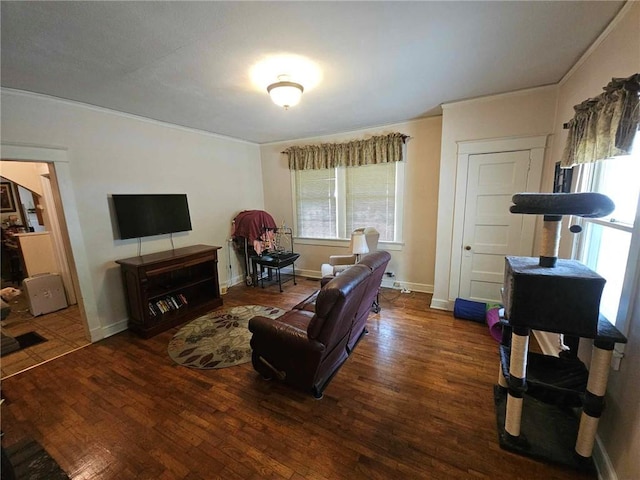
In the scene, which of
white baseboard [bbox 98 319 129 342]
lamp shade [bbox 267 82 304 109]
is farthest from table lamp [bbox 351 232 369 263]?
white baseboard [bbox 98 319 129 342]

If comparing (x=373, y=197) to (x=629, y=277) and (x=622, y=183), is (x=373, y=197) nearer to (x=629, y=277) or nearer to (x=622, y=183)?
(x=622, y=183)

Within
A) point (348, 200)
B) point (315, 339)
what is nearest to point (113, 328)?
point (315, 339)

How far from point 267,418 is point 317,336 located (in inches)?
28.9

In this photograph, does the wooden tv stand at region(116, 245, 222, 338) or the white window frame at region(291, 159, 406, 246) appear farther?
the white window frame at region(291, 159, 406, 246)

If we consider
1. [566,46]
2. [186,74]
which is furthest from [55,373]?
[566,46]

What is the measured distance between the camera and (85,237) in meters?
2.84

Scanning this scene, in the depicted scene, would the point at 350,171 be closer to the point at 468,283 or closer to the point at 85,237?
the point at 468,283

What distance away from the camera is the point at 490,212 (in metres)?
3.08

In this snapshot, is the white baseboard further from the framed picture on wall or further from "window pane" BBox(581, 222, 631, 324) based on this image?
"window pane" BBox(581, 222, 631, 324)

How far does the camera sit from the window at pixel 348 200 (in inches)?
163

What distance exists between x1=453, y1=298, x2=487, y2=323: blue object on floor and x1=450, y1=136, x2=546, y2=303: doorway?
6.4 inches

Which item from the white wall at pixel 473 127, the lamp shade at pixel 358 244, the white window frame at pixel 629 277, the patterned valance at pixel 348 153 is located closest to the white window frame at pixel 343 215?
the patterned valance at pixel 348 153

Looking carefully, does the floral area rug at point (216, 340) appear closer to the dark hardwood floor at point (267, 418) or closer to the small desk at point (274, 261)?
the dark hardwood floor at point (267, 418)

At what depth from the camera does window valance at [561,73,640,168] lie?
1.32 m
